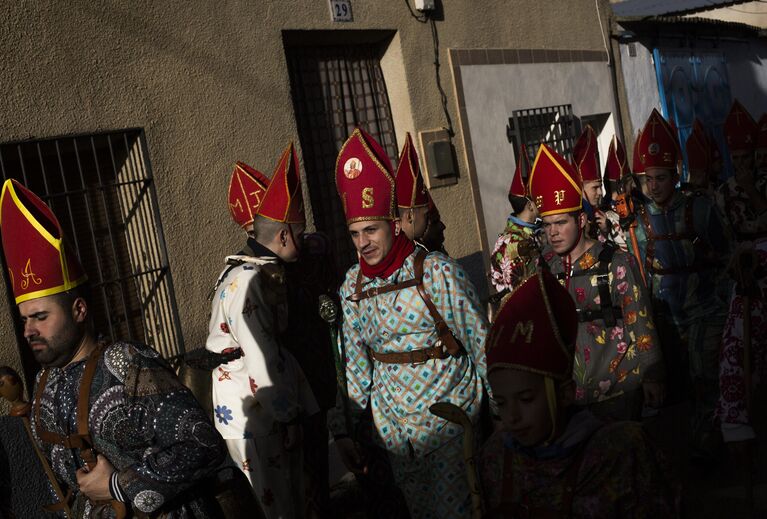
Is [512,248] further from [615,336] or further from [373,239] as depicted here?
[373,239]

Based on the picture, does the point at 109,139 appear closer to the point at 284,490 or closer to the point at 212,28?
Answer: the point at 212,28

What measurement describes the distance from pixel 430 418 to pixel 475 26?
794 centimetres

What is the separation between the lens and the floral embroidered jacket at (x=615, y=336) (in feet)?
15.2

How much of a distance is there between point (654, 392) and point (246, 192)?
9.76 ft

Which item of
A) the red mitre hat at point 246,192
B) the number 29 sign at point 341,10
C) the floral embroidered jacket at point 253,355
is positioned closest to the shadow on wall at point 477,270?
the number 29 sign at point 341,10

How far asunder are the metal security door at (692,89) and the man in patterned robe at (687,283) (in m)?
9.72

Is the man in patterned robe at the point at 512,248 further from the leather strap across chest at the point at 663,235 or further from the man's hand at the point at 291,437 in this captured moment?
the man's hand at the point at 291,437

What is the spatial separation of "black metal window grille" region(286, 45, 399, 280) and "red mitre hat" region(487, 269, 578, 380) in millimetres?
6154

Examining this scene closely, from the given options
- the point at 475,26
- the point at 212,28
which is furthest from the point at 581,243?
the point at 475,26

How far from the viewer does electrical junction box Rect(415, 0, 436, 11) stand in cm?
1028

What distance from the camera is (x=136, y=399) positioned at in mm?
3105

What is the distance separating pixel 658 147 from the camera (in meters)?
8.05

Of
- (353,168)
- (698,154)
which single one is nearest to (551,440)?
(353,168)

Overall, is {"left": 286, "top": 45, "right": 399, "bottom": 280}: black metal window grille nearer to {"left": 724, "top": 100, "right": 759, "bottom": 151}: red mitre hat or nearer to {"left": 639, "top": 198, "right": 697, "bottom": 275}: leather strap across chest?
{"left": 639, "top": 198, "right": 697, "bottom": 275}: leather strap across chest
